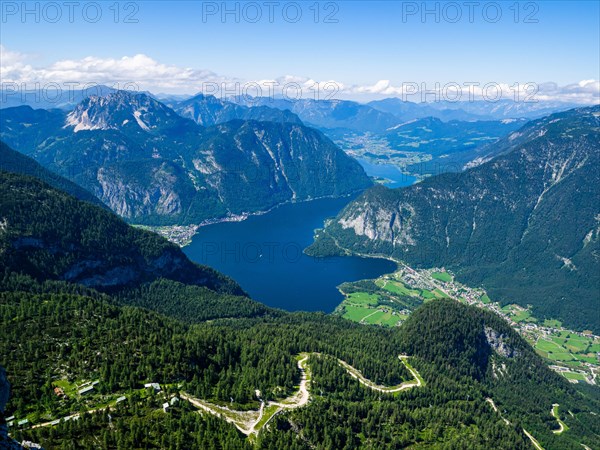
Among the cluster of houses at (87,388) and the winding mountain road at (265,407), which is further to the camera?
the winding mountain road at (265,407)

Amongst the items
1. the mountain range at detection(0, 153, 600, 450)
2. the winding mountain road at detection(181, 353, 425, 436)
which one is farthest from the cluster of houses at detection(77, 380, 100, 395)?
the winding mountain road at detection(181, 353, 425, 436)

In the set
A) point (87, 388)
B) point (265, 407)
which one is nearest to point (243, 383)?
point (265, 407)

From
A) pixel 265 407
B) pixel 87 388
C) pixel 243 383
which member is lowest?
pixel 265 407

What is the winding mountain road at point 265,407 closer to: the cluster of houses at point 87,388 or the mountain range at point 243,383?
the mountain range at point 243,383

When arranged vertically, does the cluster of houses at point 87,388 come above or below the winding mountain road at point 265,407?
above

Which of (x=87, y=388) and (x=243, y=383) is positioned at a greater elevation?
(x=87, y=388)

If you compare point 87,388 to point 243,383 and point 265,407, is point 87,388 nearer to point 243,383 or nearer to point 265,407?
point 243,383

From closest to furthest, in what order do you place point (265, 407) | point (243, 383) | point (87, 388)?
point (87, 388), point (265, 407), point (243, 383)

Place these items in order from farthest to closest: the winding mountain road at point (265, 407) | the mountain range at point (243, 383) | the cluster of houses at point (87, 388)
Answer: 1. the winding mountain road at point (265, 407)
2. the cluster of houses at point (87, 388)
3. the mountain range at point (243, 383)

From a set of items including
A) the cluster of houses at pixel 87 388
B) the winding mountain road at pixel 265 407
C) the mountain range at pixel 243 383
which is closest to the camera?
the mountain range at pixel 243 383

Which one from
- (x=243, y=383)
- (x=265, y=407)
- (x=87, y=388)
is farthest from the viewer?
(x=243, y=383)

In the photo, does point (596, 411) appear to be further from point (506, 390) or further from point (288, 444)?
point (288, 444)

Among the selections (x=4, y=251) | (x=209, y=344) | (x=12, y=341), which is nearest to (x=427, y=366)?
(x=209, y=344)

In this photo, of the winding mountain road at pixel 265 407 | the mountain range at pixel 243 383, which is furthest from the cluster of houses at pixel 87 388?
the winding mountain road at pixel 265 407
